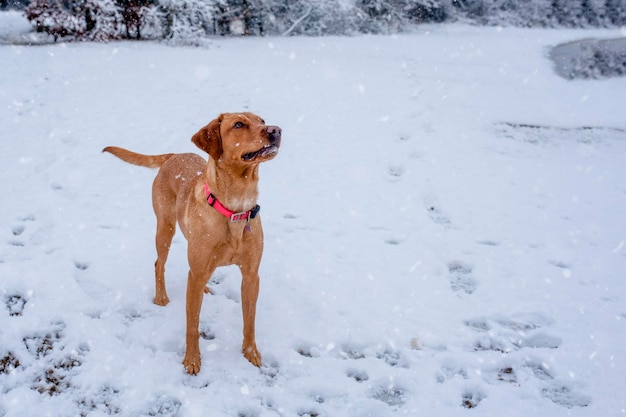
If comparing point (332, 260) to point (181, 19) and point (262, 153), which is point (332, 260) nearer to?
point (262, 153)

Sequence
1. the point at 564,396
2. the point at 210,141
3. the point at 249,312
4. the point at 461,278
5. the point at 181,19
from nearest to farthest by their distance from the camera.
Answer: the point at 210,141
the point at 564,396
the point at 249,312
the point at 461,278
the point at 181,19

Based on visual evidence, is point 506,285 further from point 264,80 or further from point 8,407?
point 264,80

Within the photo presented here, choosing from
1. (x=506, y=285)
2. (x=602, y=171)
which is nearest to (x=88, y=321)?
(x=506, y=285)

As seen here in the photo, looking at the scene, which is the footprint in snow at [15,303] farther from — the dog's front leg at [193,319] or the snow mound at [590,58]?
the snow mound at [590,58]

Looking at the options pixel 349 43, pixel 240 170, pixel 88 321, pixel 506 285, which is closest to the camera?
pixel 240 170

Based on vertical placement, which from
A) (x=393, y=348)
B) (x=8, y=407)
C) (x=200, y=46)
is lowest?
(x=393, y=348)

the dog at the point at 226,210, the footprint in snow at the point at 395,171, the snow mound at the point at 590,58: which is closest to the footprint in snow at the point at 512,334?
the dog at the point at 226,210

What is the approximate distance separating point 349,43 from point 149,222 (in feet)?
45.9

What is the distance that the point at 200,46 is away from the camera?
44.7 ft

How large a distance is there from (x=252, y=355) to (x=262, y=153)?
1.46m

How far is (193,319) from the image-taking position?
3.05 m

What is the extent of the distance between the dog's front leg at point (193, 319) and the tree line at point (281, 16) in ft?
39.9

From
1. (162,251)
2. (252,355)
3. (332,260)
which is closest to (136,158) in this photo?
(162,251)

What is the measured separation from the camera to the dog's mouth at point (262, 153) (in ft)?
9.12
